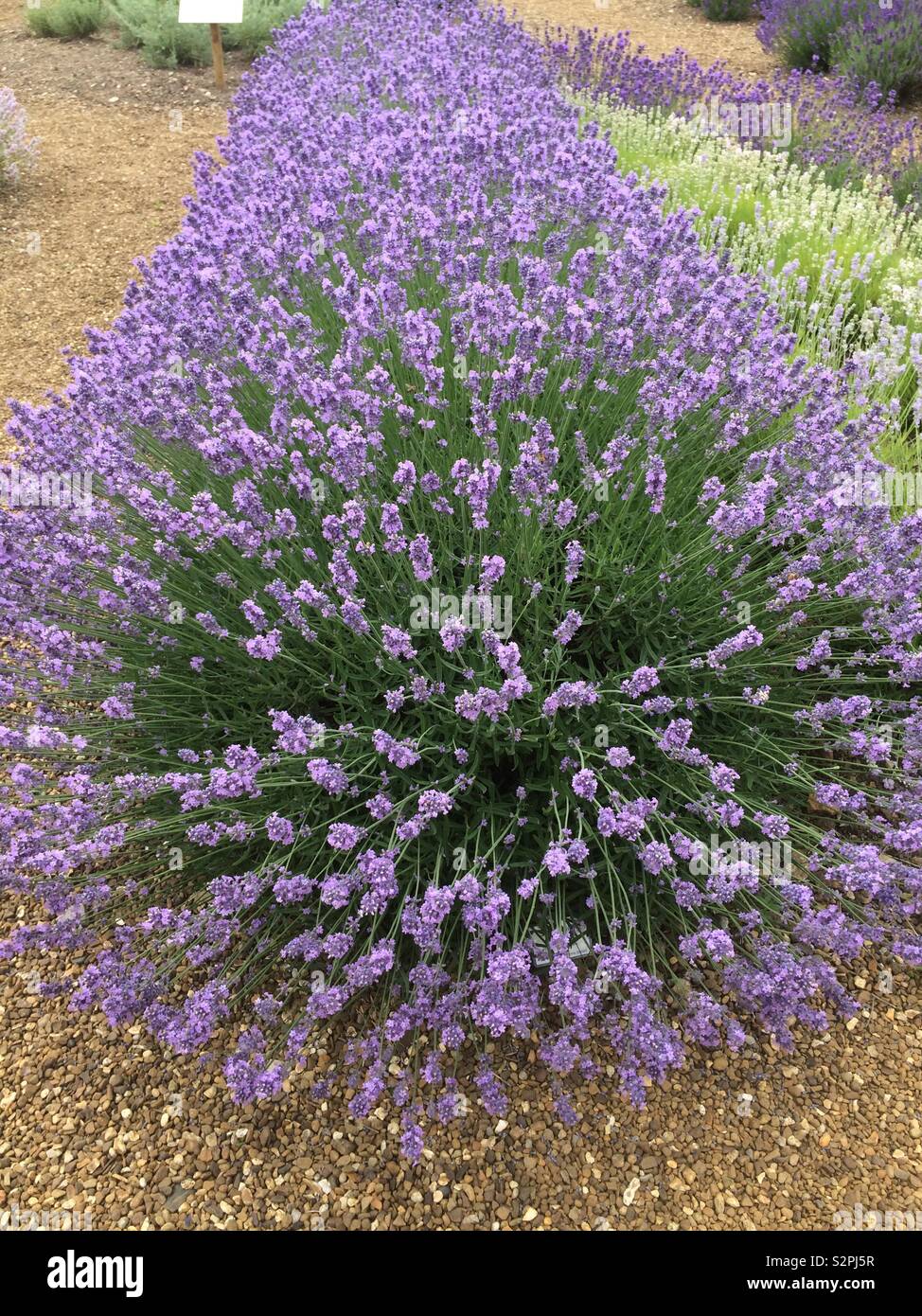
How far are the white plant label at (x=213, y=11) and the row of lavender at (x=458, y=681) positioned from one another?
434 cm

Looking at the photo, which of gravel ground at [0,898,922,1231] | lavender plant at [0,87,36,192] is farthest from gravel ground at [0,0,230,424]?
gravel ground at [0,898,922,1231]

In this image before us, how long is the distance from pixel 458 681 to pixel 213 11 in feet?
20.7

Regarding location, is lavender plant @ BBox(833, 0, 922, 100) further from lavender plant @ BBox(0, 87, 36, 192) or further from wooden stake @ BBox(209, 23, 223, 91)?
lavender plant @ BBox(0, 87, 36, 192)

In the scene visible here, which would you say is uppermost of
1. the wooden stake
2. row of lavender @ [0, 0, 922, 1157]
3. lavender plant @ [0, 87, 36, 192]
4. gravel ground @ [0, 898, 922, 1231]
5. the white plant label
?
the white plant label

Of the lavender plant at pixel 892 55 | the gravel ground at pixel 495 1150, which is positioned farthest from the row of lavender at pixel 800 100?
the gravel ground at pixel 495 1150

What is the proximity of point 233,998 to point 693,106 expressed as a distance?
863 cm

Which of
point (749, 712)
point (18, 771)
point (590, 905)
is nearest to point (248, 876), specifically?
point (18, 771)

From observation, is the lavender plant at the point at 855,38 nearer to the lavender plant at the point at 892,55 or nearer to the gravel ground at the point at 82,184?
the lavender plant at the point at 892,55

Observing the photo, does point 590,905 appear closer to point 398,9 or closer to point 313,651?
point 313,651

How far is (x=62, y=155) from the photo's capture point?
784cm

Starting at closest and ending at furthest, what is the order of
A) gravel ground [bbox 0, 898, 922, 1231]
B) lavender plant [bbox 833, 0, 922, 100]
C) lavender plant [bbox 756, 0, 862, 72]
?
1. gravel ground [bbox 0, 898, 922, 1231]
2. lavender plant [bbox 833, 0, 922, 100]
3. lavender plant [bbox 756, 0, 862, 72]

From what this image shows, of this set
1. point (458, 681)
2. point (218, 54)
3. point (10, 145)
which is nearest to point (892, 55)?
point (218, 54)

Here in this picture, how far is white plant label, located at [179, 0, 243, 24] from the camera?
620 cm

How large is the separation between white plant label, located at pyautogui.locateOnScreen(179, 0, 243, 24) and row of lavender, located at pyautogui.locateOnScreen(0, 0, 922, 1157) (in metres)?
4.34
